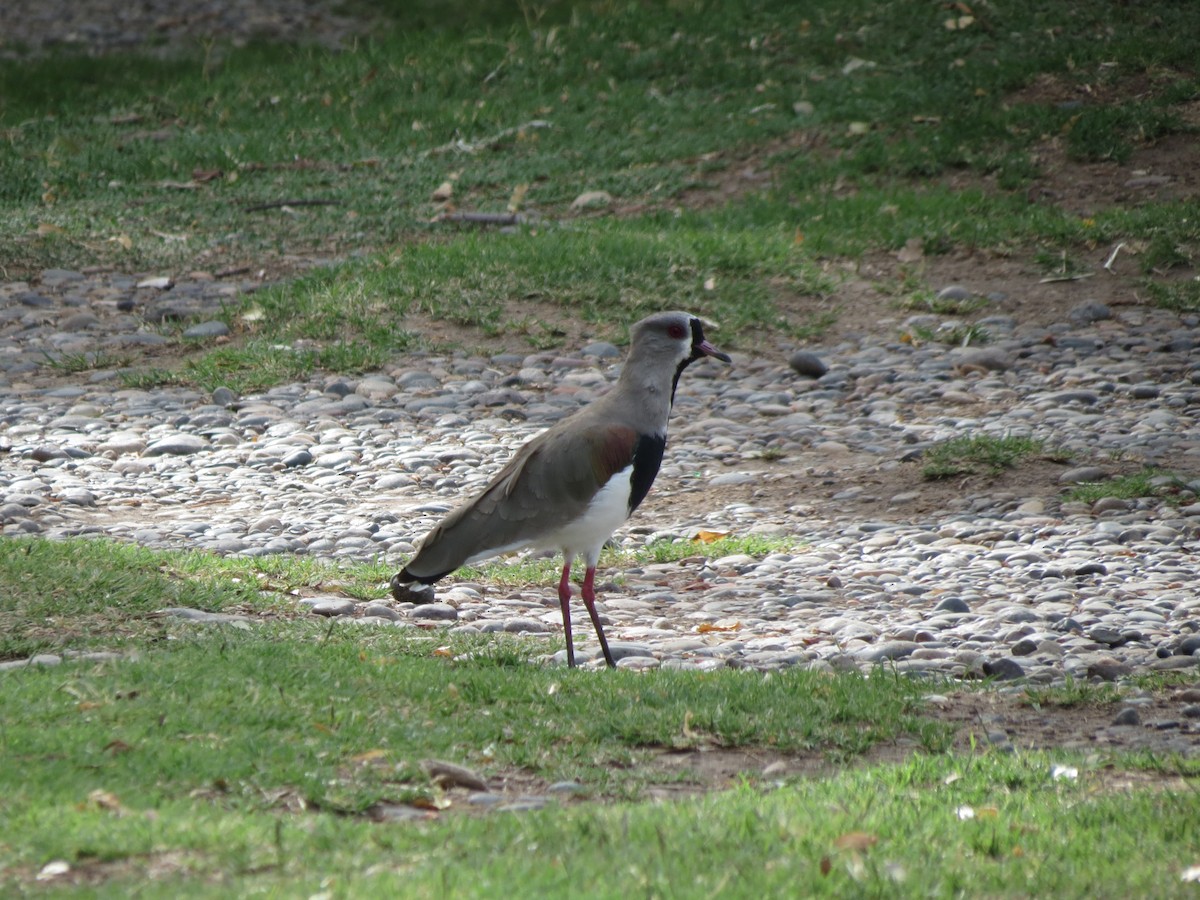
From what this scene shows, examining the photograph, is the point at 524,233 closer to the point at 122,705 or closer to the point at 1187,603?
the point at 1187,603

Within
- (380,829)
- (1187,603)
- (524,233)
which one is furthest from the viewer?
(524,233)

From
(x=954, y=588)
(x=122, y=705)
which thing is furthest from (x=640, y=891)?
(x=954, y=588)

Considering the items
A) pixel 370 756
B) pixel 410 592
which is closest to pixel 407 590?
pixel 410 592

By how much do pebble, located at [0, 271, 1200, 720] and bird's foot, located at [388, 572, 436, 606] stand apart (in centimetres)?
6

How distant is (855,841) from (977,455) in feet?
17.1

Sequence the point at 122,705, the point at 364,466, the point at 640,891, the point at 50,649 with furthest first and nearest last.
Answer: the point at 364,466
the point at 50,649
the point at 122,705
the point at 640,891

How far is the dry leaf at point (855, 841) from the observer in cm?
437

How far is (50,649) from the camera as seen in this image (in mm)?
6035

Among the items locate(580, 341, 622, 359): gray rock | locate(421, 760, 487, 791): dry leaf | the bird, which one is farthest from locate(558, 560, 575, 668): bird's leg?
locate(580, 341, 622, 359): gray rock

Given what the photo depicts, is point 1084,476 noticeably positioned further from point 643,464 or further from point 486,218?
point 486,218

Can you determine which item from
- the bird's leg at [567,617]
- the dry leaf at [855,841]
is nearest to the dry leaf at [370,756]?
the bird's leg at [567,617]

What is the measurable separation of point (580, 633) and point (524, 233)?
270 inches

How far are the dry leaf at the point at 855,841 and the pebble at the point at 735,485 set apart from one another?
2.05 meters

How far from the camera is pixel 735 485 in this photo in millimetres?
9445
